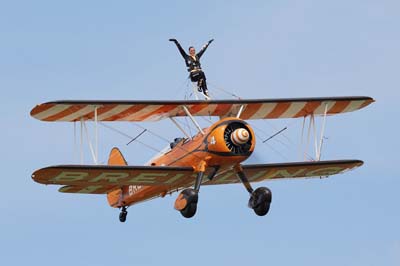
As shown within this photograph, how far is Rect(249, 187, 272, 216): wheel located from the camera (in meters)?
26.7

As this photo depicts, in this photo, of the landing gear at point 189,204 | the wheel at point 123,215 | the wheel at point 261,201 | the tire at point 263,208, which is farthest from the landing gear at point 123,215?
the tire at point 263,208

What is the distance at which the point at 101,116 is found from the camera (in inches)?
1100

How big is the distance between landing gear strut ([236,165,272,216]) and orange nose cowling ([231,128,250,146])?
3.82ft

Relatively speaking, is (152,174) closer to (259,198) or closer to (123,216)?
(259,198)

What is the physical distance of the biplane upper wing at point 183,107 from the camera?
2722 centimetres

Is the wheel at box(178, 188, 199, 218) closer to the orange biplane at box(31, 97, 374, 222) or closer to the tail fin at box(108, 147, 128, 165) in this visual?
the orange biplane at box(31, 97, 374, 222)

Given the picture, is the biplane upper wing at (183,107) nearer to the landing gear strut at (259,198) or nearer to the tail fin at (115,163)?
the landing gear strut at (259,198)

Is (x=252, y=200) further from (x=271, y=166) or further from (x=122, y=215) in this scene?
(x=122, y=215)

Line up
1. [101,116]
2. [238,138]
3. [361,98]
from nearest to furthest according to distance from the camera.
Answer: [238,138], [101,116], [361,98]

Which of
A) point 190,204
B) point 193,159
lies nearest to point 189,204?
point 190,204

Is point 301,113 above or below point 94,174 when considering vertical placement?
above

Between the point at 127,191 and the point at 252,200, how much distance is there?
4.41m

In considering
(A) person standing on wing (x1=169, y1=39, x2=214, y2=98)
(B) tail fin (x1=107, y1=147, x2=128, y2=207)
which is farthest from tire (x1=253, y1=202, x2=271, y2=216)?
(B) tail fin (x1=107, y1=147, x2=128, y2=207)

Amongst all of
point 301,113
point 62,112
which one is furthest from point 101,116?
point 301,113
